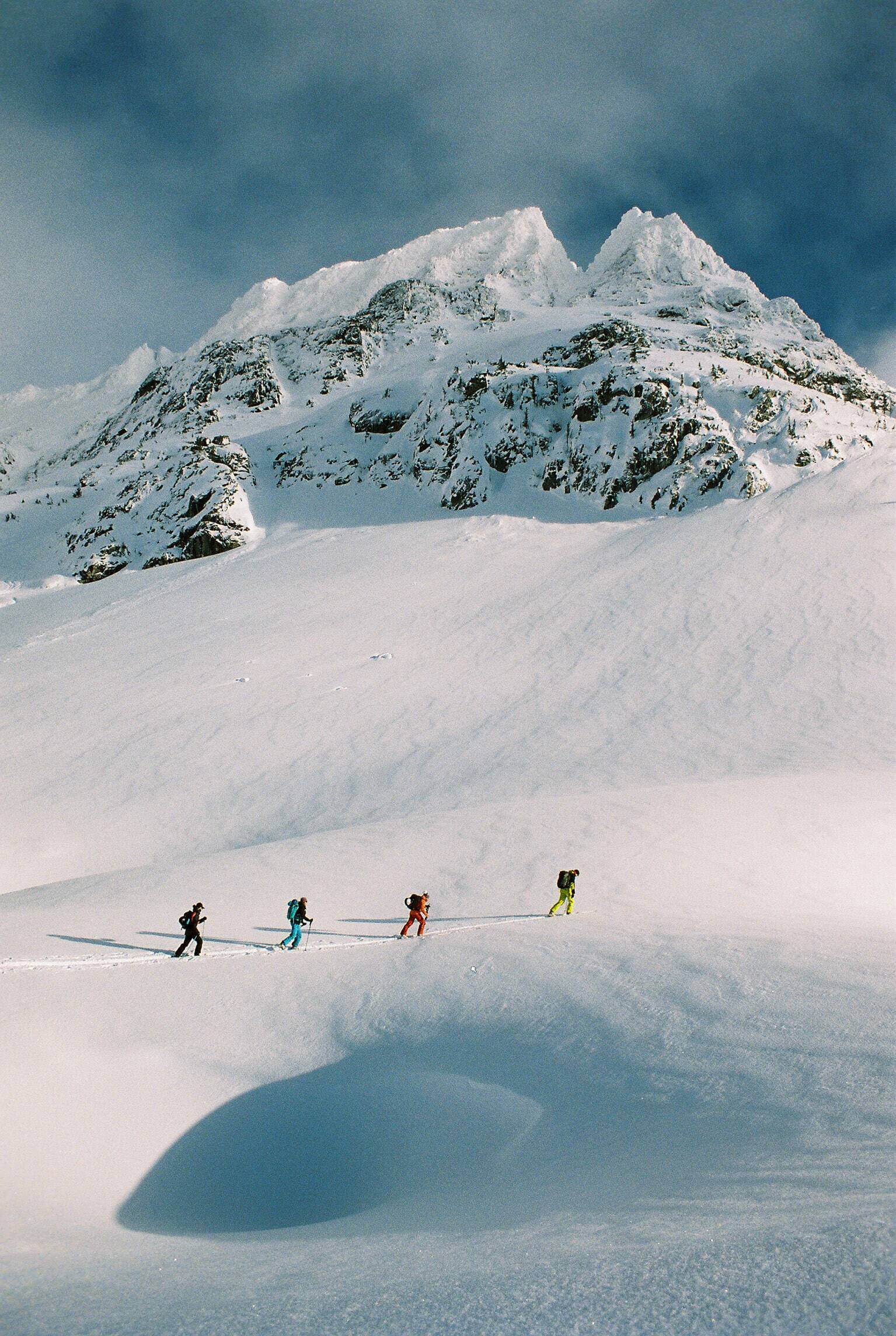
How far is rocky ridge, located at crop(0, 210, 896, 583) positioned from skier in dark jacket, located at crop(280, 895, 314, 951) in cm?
4394

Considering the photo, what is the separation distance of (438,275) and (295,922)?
138088 mm

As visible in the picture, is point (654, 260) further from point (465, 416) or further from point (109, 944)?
point (109, 944)

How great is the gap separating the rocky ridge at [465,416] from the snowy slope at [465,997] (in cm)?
2725

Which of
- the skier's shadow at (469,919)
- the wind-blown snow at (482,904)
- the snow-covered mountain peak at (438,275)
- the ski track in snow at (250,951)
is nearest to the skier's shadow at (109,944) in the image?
the ski track in snow at (250,951)

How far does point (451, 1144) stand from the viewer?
5.45 metres

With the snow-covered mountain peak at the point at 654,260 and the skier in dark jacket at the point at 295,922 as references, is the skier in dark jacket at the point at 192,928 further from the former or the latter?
the snow-covered mountain peak at the point at 654,260

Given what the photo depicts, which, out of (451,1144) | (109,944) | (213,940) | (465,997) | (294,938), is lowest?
(451,1144)

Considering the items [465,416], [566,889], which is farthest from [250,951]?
[465,416]

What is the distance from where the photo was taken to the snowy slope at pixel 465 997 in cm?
336

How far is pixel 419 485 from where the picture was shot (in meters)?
57.3

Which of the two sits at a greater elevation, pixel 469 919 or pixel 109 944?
pixel 469 919

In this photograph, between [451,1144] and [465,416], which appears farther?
[465,416]

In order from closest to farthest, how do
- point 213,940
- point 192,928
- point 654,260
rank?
point 192,928, point 213,940, point 654,260

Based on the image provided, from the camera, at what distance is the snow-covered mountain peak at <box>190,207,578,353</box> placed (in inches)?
4857
